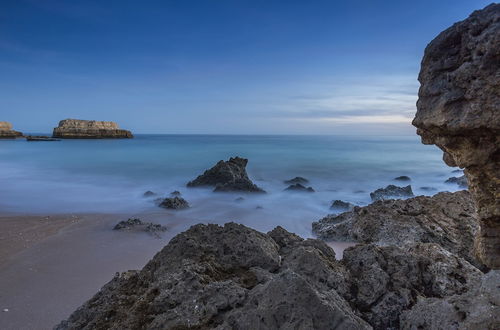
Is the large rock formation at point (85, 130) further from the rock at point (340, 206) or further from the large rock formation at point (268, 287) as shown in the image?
the large rock formation at point (268, 287)

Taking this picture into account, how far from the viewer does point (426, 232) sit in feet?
16.4

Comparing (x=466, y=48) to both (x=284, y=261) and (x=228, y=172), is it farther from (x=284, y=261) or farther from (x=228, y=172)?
(x=228, y=172)

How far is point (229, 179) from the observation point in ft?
39.9

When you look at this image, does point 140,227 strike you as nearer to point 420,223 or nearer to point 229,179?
point 420,223

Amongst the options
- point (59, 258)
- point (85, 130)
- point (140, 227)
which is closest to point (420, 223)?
point (140, 227)

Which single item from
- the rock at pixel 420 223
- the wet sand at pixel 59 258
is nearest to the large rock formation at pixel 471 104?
the rock at pixel 420 223

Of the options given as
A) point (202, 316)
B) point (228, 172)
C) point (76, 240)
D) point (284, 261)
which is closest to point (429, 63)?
point (284, 261)

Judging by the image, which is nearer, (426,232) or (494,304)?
(494,304)

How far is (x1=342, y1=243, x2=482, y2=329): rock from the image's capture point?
2492 millimetres

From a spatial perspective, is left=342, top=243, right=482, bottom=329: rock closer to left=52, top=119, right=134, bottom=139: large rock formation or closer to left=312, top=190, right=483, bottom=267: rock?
left=312, top=190, right=483, bottom=267: rock

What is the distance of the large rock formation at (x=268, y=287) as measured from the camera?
2.07 m

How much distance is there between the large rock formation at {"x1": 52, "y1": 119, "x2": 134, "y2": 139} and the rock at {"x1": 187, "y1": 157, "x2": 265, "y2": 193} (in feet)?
208

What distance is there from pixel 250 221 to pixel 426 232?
441 centimetres

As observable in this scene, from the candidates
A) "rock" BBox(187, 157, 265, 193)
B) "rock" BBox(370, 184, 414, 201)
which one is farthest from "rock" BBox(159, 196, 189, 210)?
"rock" BBox(370, 184, 414, 201)
